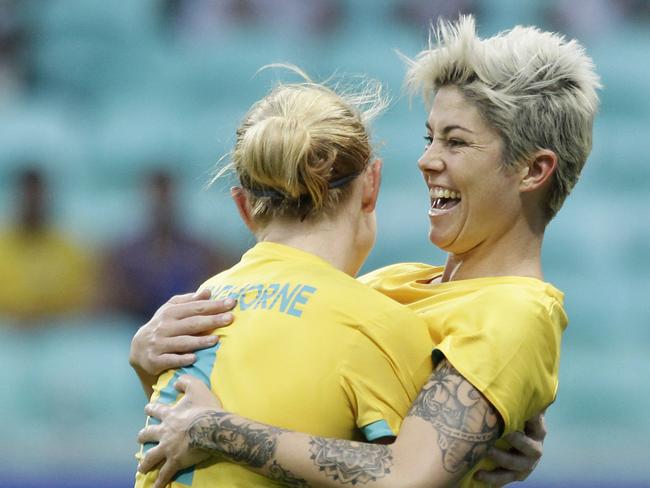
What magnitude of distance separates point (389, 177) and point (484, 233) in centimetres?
429

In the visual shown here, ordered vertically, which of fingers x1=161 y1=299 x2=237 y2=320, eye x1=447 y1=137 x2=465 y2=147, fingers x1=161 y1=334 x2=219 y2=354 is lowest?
fingers x1=161 y1=334 x2=219 y2=354

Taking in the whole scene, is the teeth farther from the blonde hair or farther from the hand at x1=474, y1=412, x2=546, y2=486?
the hand at x1=474, y1=412, x2=546, y2=486

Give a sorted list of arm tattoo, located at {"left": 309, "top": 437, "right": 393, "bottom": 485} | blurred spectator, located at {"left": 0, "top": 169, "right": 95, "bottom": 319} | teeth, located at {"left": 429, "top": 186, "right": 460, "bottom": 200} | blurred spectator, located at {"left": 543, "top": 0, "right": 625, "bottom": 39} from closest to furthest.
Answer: arm tattoo, located at {"left": 309, "top": 437, "right": 393, "bottom": 485} → teeth, located at {"left": 429, "top": 186, "right": 460, "bottom": 200} → blurred spectator, located at {"left": 0, "top": 169, "right": 95, "bottom": 319} → blurred spectator, located at {"left": 543, "top": 0, "right": 625, "bottom": 39}

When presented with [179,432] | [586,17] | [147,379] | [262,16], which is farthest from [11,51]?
[179,432]

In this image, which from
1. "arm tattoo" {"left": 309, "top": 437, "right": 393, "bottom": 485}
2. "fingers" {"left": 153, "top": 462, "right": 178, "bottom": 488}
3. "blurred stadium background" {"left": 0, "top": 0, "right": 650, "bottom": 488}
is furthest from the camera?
"blurred stadium background" {"left": 0, "top": 0, "right": 650, "bottom": 488}

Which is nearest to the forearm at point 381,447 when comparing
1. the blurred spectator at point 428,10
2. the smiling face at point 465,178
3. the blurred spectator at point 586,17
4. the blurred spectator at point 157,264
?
Answer: the smiling face at point 465,178

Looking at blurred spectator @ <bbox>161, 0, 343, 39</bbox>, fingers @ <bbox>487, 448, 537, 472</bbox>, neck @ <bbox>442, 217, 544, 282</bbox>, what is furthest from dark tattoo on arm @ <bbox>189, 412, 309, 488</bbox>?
blurred spectator @ <bbox>161, 0, 343, 39</bbox>

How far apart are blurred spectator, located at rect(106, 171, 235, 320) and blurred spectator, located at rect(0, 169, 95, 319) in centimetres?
18

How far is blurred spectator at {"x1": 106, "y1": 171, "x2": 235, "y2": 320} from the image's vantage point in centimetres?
643

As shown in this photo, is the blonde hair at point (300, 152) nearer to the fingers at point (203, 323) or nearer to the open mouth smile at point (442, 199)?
the fingers at point (203, 323)

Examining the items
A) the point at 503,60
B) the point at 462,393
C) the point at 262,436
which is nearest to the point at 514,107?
the point at 503,60

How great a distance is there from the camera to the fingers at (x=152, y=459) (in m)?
2.61

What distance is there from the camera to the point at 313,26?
7.55m

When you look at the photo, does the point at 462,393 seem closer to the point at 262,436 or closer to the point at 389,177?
the point at 262,436
